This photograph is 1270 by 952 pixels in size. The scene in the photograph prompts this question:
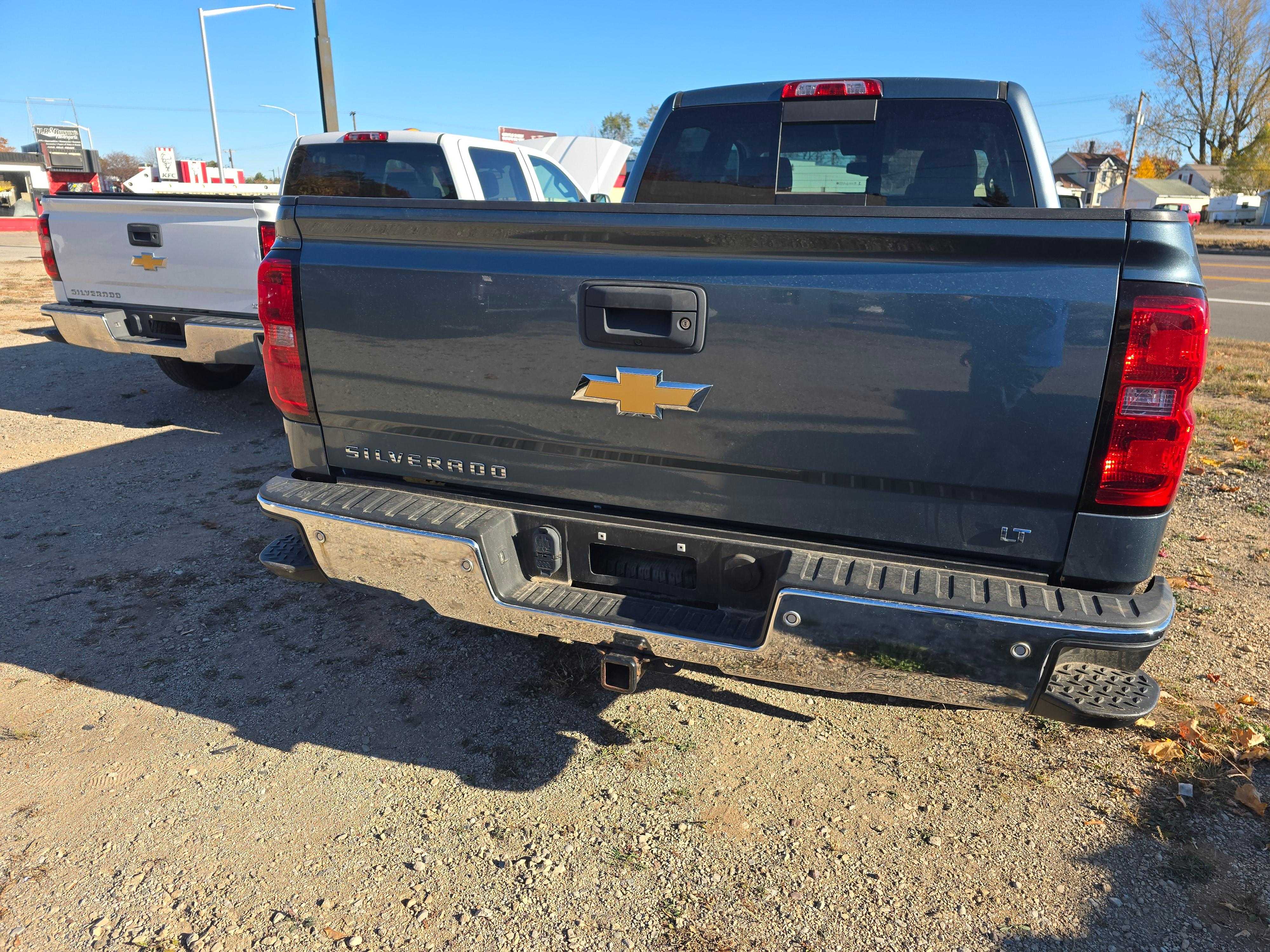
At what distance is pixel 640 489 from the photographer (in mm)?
2533

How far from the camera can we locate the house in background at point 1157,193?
7006 cm

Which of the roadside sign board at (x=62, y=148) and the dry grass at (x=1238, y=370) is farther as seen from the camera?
the roadside sign board at (x=62, y=148)

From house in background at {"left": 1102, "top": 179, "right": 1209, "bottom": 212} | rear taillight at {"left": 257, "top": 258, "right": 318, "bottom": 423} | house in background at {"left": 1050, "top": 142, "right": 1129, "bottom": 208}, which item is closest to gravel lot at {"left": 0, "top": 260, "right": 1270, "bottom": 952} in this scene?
rear taillight at {"left": 257, "top": 258, "right": 318, "bottom": 423}

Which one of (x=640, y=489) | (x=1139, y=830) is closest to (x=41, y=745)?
(x=640, y=489)

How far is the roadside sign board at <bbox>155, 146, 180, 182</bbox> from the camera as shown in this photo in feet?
46.1

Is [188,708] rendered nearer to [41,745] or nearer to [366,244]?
[41,745]

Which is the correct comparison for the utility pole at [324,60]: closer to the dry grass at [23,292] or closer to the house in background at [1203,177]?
the dry grass at [23,292]

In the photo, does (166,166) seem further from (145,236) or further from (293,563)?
(293,563)

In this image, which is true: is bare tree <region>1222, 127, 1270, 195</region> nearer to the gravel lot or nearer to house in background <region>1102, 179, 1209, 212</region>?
house in background <region>1102, 179, 1209, 212</region>

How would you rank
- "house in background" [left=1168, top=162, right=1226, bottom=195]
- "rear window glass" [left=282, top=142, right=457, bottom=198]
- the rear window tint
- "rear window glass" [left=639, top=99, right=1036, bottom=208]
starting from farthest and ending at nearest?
"house in background" [left=1168, top=162, right=1226, bottom=195] < "rear window glass" [left=282, top=142, right=457, bottom=198] < the rear window tint < "rear window glass" [left=639, top=99, right=1036, bottom=208]

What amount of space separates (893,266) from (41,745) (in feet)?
10.8

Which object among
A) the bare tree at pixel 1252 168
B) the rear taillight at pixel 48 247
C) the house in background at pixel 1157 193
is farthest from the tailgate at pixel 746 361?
the bare tree at pixel 1252 168

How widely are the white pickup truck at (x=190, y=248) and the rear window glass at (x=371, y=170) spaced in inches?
0.4

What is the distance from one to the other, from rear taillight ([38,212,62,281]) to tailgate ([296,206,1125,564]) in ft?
17.5
